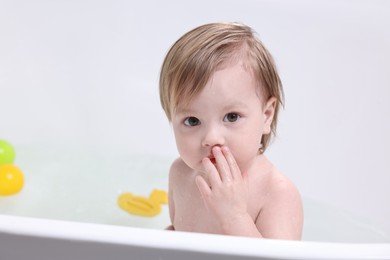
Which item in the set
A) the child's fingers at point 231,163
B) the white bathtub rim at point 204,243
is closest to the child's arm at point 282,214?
the child's fingers at point 231,163

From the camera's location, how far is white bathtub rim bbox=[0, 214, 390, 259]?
30.4 inches

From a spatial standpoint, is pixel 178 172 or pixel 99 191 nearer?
pixel 178 172

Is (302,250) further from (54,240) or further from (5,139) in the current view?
(5,139)

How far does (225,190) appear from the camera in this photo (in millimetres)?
978

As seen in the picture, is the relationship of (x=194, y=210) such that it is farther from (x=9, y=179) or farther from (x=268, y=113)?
(x=9, y=179)

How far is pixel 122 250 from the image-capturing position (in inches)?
31.2

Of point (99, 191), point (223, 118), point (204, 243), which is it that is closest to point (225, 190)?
point (223, 118)

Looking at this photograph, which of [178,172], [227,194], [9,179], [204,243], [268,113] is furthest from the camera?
[9,179]

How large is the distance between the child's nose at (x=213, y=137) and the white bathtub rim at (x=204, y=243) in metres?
0.24

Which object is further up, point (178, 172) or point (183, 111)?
point (183, 111)

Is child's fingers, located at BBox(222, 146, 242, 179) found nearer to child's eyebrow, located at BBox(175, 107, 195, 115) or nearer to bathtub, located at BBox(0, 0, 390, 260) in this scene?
child's eyebrow, located at BBox(175, 107, 195, 115)

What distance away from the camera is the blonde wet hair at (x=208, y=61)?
100 centimetres

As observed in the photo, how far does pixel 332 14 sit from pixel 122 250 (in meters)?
1.06

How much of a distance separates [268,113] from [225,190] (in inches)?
6.8
